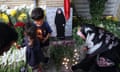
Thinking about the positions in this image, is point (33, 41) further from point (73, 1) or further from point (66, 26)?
point (73, 1)

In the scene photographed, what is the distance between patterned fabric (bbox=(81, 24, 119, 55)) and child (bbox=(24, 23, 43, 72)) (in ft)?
2.15

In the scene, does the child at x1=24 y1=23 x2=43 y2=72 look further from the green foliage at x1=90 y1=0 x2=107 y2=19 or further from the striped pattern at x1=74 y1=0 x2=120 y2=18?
the striped pattern at x1=74 y1=0 x2=120 y2=18

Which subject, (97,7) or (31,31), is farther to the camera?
(97,7)

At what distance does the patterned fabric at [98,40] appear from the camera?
437 centimetres

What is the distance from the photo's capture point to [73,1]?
669 centimetres

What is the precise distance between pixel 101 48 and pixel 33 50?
93 cm

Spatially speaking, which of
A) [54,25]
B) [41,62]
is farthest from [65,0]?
[41,62]

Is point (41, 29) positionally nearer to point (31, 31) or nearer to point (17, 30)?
point (31, 31)

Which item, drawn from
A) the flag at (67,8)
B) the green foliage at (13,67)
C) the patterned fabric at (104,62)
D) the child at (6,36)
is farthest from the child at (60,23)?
the child at (6,36)

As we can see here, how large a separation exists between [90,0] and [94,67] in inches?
89.3

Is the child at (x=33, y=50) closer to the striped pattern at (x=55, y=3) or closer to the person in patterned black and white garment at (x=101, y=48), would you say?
the person in patterned black and white garment at (x=101, y=48)

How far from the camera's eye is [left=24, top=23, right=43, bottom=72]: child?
4475mm

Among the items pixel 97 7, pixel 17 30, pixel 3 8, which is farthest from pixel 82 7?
pixel 17 30

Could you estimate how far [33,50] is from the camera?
464cm
